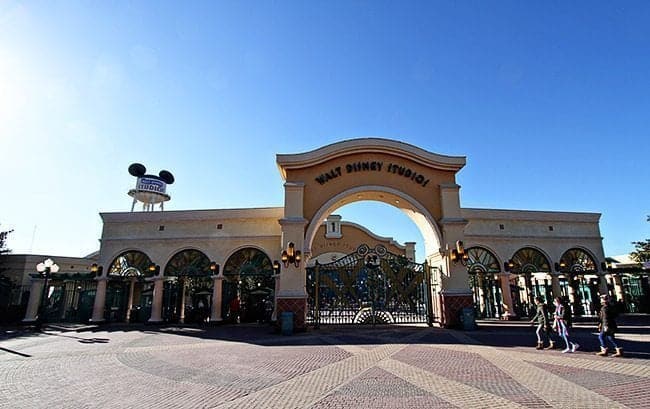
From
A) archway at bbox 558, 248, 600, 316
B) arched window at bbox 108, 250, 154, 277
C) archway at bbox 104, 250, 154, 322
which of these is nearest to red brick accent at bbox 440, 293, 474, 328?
archway at bbox 558, 248, 600, 316

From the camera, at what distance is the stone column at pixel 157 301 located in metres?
18.5

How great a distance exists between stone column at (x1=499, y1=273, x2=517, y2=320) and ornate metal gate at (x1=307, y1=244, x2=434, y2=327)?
596 centimetres

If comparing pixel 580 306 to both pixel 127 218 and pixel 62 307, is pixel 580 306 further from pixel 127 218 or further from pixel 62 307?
pixel 62 307

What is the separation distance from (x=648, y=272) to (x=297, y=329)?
20.9 meters

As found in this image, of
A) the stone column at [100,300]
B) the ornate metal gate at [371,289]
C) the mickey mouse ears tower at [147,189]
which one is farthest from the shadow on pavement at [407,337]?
the mickey mouse ears tower at [147,189]

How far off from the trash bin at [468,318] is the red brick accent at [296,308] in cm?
631

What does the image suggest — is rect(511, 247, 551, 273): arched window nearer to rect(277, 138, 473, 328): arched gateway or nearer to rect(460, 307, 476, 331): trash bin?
rect(277, 138, 473, 328): arched gateway

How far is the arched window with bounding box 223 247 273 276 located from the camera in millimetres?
18859

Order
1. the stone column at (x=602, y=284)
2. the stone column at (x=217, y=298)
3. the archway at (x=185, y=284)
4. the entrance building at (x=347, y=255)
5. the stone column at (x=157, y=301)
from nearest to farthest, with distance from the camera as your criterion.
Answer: the entrance building at (x=347, y=255) < the stone column at (x=217, y=298) < the stone column at (x=157, y=301) < the archway at (x=185, y=284) < the stone column at (x=602, y=284)

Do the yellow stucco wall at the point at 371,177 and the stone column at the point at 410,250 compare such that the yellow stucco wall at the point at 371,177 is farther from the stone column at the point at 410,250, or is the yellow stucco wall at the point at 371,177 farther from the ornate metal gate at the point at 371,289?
the stone column at the point at 410,250

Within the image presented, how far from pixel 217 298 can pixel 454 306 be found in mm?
11596

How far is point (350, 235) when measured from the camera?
28.6 m

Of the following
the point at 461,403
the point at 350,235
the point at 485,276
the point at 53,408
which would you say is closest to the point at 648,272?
the point at 485,276

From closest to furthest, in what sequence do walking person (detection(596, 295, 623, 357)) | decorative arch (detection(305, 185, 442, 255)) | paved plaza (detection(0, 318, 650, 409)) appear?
paved plaza (detection(0, 318, 650, 409))
walking person (detection(596, 295, 623, 357))
decorative arch (detection(305, 185, 442, 255))
